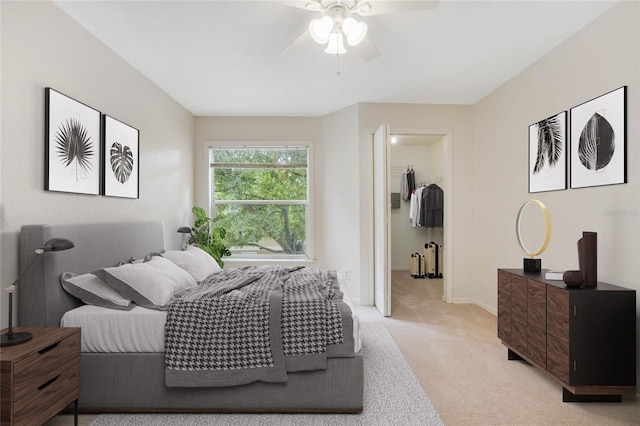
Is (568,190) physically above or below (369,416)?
above

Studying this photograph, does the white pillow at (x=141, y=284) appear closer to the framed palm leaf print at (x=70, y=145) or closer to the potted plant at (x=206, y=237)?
the framed palm leaf print at (x=70, y=145)

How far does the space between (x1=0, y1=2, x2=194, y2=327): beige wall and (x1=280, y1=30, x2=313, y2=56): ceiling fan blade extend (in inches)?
60.4

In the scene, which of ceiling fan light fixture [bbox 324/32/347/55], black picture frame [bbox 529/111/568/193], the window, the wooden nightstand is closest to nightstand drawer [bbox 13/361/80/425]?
the wooden nightstand

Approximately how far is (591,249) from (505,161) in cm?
198

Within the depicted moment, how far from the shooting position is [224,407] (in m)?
2.30

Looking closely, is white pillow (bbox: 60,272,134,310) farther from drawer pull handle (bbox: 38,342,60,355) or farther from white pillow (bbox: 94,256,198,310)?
drawer pull handle (bbox: 38,342,60,355)

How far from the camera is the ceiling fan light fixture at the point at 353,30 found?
7.59 feet

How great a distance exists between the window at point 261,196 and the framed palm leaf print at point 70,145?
8.41 ft

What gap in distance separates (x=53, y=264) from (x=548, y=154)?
3.91m

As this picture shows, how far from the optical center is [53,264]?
2299mm

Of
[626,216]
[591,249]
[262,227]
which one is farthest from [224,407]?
[262,227]

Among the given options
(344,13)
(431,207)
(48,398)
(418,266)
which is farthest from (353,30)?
(418,266)

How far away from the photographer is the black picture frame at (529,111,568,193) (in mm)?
3188

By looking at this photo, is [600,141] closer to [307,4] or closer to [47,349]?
[307,4]
